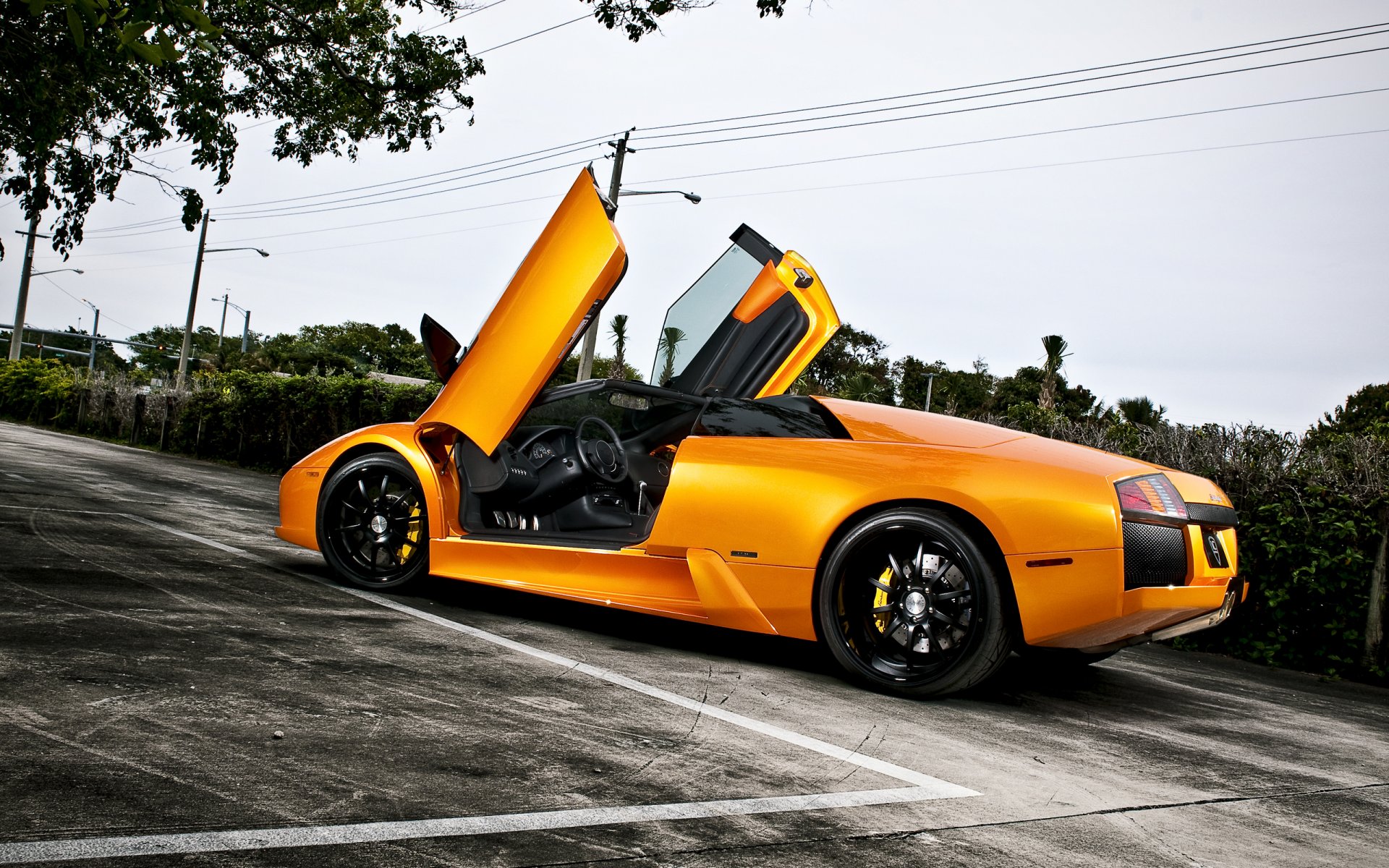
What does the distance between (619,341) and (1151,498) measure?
154 inches

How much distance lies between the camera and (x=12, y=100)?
25.6 feet

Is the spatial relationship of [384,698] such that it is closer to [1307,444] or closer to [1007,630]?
[1007,630]

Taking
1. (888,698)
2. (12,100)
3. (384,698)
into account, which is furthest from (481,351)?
(12,100)

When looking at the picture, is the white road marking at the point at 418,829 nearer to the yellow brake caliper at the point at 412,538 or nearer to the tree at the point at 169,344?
the yellow brake caliper at the point at 412,538

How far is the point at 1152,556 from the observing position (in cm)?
372

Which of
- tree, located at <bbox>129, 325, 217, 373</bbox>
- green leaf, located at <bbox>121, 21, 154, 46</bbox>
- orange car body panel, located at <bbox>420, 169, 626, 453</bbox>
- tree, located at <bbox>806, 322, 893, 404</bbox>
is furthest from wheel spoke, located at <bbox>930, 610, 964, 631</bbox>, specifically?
tree, located at <bbox>129, 325, 217, 373</bbox>

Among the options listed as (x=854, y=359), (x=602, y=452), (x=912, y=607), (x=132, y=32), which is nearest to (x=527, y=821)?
(x=912, y=607)

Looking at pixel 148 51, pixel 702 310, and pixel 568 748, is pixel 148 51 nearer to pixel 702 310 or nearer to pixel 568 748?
pixel 568 748

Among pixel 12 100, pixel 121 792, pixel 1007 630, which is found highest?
pixel 12 100

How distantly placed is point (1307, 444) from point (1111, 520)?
13.4 ft

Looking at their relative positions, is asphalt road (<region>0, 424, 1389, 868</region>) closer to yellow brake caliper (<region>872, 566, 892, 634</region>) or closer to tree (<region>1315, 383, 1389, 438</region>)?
→ yellow brake caliper (<region>872, 566, 892, 634</region>)

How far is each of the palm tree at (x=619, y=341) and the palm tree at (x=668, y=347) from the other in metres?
0.53

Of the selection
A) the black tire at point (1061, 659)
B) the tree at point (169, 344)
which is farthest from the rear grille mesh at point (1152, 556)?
the tree at point (169, 344)

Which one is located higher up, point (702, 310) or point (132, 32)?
point (132, 32)
